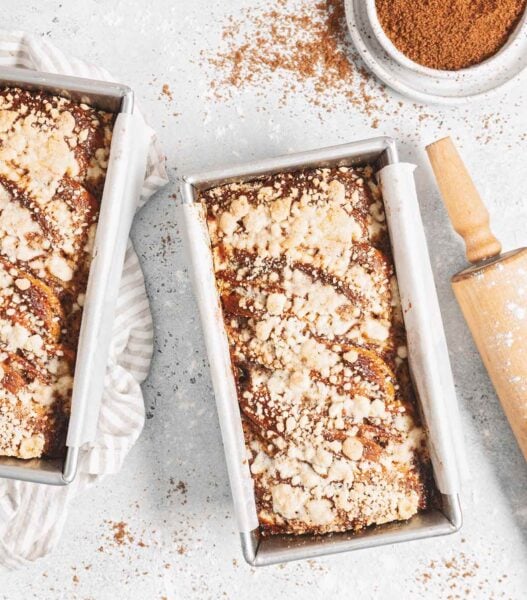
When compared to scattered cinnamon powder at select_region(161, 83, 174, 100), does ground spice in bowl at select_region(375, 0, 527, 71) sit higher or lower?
lower

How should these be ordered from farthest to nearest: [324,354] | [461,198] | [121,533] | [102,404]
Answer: [121,533] < [102,404] < [461,198] < [324,354]

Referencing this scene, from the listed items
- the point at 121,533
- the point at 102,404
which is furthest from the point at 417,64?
the point at 121,533

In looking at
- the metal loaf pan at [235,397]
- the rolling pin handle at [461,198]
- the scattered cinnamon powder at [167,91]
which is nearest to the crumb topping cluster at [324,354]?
the metal loaf pan at [235,397]

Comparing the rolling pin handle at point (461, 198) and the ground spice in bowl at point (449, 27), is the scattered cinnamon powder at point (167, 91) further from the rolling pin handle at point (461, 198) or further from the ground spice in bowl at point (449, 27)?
the rolling pin handle at point (461, 198)

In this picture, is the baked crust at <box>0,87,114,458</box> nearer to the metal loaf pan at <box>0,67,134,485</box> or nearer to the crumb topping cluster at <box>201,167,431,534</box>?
the metal loaf pan at <box>0,67,134,485</box>

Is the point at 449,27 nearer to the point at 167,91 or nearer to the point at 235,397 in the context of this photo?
the point at 167,91

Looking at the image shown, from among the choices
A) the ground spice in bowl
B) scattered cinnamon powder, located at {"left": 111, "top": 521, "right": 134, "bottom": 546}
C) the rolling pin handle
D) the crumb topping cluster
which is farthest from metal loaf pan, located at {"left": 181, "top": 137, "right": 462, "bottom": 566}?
scattered cinnamon powder, located at {"left": 111, "top": 521, "right": 134, "bottom": 546}

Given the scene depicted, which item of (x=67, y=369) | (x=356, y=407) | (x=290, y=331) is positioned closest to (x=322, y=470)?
(x=356, y=407)
